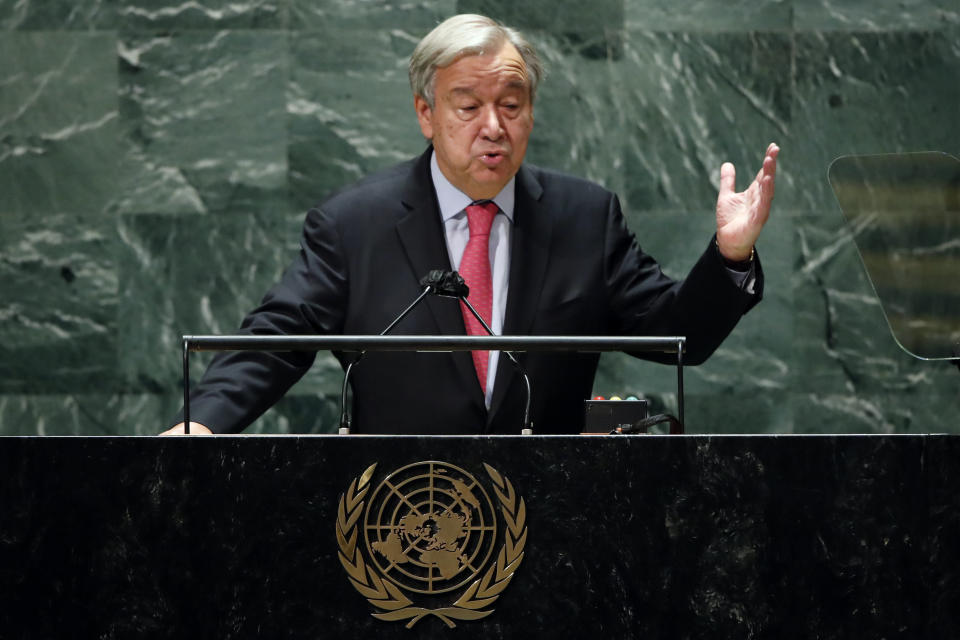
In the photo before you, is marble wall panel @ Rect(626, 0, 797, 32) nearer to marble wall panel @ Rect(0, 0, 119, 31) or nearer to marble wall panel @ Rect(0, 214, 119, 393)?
marble wall panel @ Rect(0, 0, 119, 31)

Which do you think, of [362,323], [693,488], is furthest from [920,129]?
[693,488]

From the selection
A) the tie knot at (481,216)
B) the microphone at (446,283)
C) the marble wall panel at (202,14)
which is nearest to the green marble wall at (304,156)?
the marble wall panel at (202,14)

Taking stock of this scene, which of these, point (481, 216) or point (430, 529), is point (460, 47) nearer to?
point (481, 216)

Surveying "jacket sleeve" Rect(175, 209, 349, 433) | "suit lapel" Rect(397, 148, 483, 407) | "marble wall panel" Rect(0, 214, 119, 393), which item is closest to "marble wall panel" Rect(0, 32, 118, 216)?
"marble wall panel" Rect(0, 214, 119, 393)

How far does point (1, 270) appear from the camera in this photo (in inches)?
187

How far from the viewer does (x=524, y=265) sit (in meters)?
3.15

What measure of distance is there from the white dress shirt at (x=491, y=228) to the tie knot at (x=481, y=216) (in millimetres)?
16

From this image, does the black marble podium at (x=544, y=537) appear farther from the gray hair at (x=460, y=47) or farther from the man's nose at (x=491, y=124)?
the gray hair at (x=460, y=47)

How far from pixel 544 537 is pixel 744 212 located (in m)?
1.10

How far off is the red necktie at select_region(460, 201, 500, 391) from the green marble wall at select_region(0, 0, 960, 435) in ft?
5.33

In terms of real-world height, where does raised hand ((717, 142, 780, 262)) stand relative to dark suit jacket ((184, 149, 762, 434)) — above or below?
above

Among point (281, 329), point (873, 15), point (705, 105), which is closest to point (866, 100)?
point (873, 15)

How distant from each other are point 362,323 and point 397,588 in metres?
1.27

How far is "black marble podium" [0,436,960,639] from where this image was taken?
1968 millimetres
